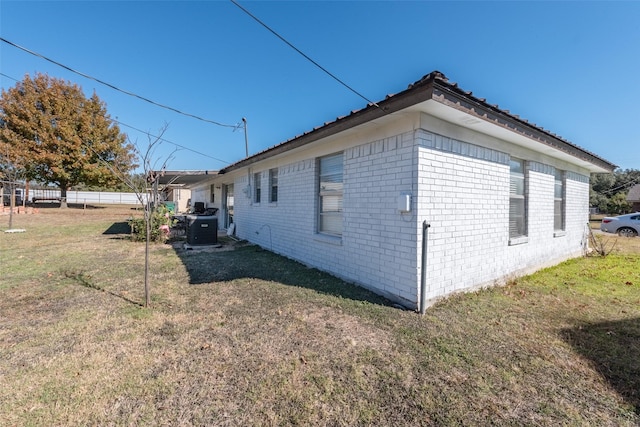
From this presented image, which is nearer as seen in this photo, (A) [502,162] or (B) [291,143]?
(A) [502,162]

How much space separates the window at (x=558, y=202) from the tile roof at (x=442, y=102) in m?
1.31

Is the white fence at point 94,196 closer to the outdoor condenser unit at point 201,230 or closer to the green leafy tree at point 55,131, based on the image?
the green leafy tree at point 55,131

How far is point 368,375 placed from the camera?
2.46 meters

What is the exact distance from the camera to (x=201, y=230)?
9.15m

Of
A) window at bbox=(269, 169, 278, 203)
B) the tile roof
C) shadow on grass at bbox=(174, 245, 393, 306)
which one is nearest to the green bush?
shadow on grass at bbox=(174, 245, 393, 306)

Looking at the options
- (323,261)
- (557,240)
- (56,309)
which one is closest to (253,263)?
(323,261)

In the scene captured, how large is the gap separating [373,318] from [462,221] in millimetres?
2123

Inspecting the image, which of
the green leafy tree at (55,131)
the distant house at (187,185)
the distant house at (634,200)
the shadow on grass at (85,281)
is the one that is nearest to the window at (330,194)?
the distant house at (187,185)

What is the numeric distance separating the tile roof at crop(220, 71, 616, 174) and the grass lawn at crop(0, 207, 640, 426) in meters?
2.65

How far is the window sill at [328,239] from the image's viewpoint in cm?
539

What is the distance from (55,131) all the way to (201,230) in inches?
877

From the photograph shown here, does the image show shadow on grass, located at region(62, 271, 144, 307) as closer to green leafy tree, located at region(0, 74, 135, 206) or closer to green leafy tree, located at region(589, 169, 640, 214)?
green leafy tree, located at region(0, 74, 135, 206)

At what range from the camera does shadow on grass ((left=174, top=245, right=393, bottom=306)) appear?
4.66 m

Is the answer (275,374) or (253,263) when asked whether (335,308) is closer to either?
(275,374)
